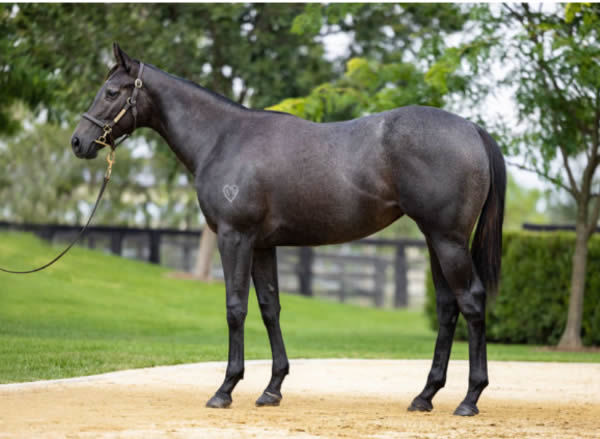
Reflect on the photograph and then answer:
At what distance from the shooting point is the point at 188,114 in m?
6.02

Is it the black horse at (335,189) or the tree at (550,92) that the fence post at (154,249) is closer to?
the tree at (550,92)

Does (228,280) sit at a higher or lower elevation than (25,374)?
higher

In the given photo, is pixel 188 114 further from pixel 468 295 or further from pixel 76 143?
pixel 468 295

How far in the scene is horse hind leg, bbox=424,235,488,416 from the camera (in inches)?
210

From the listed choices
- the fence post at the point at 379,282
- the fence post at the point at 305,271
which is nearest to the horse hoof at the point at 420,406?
the fence post at the point at 305,271

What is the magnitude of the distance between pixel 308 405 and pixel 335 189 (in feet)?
5.63

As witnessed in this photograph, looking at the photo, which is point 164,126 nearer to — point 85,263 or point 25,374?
point 25,374

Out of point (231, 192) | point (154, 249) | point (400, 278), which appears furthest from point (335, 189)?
point (154, 249)

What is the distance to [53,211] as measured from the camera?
25984 millimetres

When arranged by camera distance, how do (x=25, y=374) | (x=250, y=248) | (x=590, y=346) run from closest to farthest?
1. (x=250, y=248)
2. (x=25, y=374)
3. (x=590, y=346)

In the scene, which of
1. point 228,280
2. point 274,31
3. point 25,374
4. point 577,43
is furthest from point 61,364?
point 274,31

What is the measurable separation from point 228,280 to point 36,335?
6131 millimetres

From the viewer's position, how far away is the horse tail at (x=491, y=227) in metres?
5.57

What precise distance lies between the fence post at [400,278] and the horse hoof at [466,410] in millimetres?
17527
